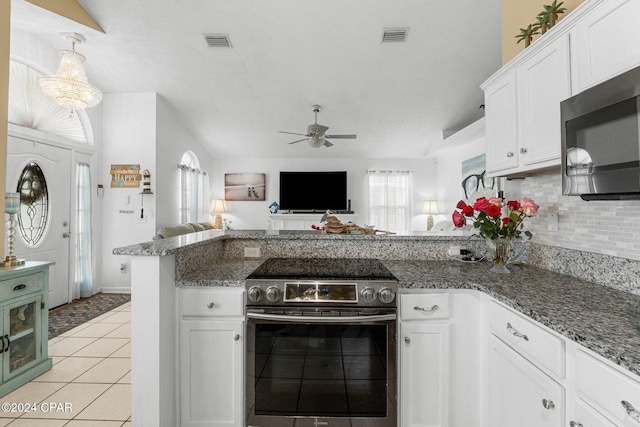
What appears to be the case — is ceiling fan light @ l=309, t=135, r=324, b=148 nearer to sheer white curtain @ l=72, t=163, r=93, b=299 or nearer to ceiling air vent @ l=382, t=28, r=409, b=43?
ceiling air vent @ l=382, t=28, r=409, b=43

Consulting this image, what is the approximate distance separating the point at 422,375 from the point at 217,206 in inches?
233

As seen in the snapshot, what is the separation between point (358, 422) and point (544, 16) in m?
2.11

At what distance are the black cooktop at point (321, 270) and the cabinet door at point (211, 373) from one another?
0.96 ft

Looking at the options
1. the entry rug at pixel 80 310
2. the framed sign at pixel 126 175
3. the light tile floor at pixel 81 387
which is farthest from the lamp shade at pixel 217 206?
the light tile floor at pixel 81 387

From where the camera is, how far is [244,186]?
6953mm

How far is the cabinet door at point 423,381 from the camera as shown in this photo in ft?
4.80

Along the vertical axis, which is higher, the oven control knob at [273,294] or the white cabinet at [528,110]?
the white cabinet at [528,110]

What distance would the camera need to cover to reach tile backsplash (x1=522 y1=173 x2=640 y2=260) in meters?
1.26

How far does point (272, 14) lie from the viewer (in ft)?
10.4

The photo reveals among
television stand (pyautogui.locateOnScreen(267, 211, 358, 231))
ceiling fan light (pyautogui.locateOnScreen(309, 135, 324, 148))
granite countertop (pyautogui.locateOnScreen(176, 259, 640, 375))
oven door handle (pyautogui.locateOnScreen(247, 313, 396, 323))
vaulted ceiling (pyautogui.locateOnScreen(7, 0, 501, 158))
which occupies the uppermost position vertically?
vaulted ceiling (pyautogui.locateOnScreen(7, 0, 501, 158))

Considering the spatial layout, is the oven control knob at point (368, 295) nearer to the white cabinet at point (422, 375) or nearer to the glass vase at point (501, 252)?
the white cabinet at point (422, 375)

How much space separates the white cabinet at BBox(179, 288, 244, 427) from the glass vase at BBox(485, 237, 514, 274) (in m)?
1.36

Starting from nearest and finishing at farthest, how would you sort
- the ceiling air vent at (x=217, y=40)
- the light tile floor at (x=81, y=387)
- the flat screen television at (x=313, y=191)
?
1. the light tile floor at (x=81, y=387)
2. the ceiling air vent at (x=217, y=40)
3. the flat screen television at (x=313, y=191)

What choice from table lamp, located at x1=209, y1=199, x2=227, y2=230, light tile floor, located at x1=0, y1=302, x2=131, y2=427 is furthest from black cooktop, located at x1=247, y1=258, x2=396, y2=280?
table lamp, located at x1=209, y1=199, x2=227, y2=230
